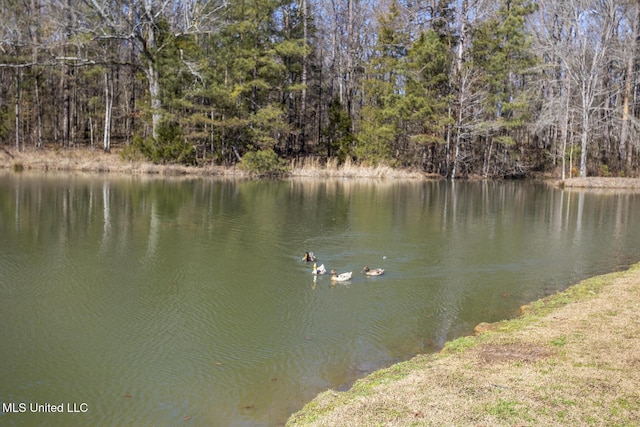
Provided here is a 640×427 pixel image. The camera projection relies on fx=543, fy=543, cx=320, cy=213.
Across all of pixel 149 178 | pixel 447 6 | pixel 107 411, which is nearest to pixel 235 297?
pixel 107 411

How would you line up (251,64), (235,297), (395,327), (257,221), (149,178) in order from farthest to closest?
1. (251,64)
2. (149,178)
3. (257,221)
4. (235,297)
5. (395,327)

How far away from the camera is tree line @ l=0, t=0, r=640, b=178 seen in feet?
111

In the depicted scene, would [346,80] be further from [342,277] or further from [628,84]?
[342,277]

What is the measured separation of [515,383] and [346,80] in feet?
133

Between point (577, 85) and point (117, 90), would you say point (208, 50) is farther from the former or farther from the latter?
point (577, 85)

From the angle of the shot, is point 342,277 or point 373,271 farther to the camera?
point 373,271

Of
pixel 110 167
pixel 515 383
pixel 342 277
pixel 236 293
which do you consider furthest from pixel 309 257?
pixel 110 167

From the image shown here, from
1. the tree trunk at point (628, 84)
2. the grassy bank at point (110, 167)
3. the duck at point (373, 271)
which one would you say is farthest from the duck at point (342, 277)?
the tree trunk at point (628, 84)

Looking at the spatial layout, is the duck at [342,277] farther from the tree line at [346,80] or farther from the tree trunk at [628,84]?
the tree trunk at [628,84]

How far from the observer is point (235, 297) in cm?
910

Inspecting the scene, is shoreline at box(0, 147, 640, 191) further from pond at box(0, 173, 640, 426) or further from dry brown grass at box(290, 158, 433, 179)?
pond at box(0, 173, 640, 426)

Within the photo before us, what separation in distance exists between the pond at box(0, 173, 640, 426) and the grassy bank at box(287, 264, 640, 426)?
821 mm

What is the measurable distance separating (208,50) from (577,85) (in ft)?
79.7

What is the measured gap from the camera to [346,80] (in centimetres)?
4359
